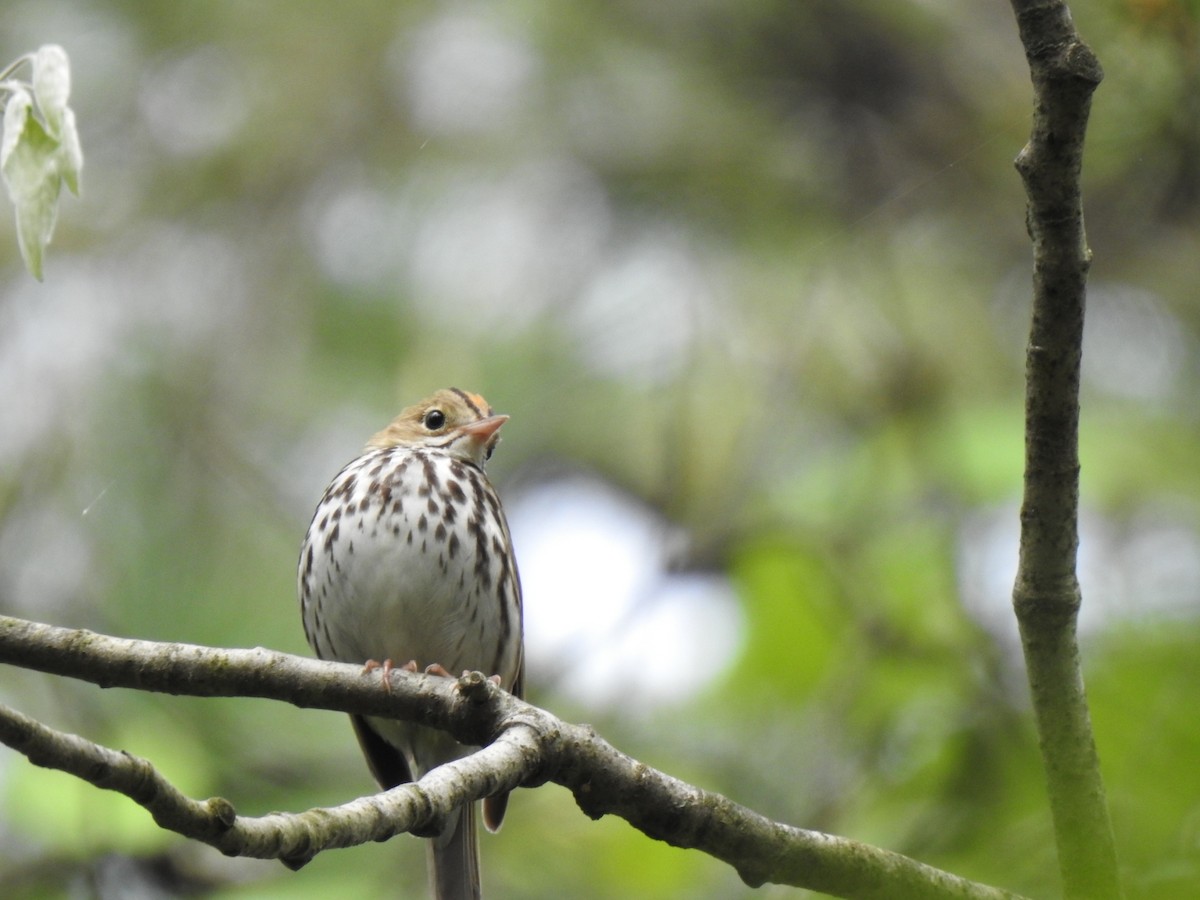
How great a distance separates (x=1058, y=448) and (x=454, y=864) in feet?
9.12

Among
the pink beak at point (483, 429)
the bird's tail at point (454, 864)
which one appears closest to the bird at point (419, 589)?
the bird's tail at point (454, 864)

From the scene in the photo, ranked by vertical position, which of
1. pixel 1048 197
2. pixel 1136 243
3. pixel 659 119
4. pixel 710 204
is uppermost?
pixel 659 119

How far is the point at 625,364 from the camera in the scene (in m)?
7.16

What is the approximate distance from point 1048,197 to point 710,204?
4.91 metres

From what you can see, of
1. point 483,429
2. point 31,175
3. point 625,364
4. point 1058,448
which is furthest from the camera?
point 625,364

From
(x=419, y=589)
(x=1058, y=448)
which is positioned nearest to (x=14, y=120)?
(x=1058, y=448)

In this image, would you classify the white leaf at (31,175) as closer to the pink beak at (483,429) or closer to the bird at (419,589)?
the bird at (419,589)

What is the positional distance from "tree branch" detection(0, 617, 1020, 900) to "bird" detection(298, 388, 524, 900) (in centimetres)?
133

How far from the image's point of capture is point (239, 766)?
5562 millimetres

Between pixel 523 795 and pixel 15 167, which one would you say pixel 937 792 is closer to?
pixel 523 795

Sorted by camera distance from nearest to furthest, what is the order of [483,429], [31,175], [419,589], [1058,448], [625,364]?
[31,175]
[1058,448]
[419,589]
[483,429]
[625,364]

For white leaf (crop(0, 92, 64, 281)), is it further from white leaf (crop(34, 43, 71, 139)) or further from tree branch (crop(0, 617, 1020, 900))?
tree branch (crop(0, 617, 1020, 900))

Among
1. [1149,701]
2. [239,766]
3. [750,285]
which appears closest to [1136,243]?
[750,285]

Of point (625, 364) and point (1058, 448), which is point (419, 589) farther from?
point (625, 364)
